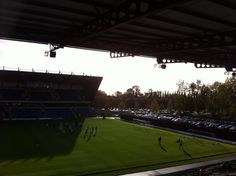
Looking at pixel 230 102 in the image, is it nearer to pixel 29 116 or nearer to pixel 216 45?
pixel 29 116

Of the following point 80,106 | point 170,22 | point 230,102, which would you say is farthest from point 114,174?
point 230,102

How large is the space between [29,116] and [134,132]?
21.9 m

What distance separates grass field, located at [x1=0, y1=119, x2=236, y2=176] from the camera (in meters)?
24.6

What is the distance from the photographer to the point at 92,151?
102ft

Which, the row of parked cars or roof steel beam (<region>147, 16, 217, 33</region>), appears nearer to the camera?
roof steel beam (<region>147, 16, 217, 33</region>)

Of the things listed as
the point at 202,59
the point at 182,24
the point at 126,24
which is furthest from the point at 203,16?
the point at 202,59

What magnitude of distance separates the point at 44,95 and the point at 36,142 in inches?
1179

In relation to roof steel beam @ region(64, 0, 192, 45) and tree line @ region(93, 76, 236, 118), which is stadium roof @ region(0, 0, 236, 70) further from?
tree line @ region(93, 76, 236, 118)

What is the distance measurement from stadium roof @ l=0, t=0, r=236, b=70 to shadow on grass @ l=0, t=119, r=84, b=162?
12738mm

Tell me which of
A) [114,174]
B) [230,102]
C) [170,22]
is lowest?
[114,174]

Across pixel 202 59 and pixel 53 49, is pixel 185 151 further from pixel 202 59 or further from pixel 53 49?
pixel 53 49

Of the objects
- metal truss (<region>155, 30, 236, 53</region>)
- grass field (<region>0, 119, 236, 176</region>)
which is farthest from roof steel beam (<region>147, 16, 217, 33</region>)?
grass field (<region>0, 119, 236, 176</region>)

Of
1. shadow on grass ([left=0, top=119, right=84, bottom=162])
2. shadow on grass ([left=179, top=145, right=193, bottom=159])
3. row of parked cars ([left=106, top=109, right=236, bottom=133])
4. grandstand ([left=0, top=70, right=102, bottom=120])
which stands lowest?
shadow on grass ([left=179, top=145, right=193, bottom=159])

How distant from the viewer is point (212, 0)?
12242 millimetres
